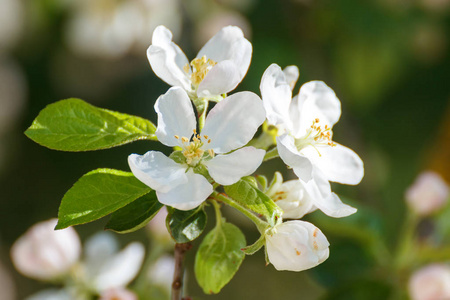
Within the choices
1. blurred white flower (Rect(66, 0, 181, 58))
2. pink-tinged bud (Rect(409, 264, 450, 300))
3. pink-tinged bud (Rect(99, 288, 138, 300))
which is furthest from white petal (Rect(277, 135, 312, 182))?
blurred white flower (Rect(66, 0, 181, 58))

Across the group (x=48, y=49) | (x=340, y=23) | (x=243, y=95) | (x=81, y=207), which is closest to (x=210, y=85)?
(x=243, y=95)

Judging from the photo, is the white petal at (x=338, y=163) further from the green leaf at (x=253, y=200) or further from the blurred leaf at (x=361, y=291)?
the blurred leaf at (x=361, y=291)

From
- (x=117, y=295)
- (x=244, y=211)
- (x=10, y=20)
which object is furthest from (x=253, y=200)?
(x=10, y=20)

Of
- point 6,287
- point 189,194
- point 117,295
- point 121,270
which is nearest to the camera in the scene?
point 189,194

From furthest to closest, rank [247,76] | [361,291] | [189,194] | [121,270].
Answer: [247,76]
[361,291]
[121,270]
[189,194]

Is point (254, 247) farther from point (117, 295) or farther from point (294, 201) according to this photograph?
point (117, 295)

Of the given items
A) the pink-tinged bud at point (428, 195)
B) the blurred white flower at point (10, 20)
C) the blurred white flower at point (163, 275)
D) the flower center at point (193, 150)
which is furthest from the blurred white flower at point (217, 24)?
the flower center at point (193, 150)
